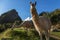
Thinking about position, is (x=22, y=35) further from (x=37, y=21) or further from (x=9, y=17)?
(x=9, y=17)

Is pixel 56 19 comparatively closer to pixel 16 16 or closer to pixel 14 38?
pixel 16 16

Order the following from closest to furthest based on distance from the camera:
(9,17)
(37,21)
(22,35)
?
(37,21), (22,35), (9,17)

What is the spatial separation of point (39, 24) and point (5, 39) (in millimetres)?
7686

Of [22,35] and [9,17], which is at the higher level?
[9,17]

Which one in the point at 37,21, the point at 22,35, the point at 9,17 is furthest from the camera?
the point at 9,17

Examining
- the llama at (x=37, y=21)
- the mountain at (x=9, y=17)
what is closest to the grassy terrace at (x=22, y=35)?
the llama at (x=37, y=21)

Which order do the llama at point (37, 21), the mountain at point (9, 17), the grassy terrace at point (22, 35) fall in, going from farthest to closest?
1. the mountain at point (9, 17)
2. the grassy terrace at point (22, 35)
3. the llama at point (37, 21)

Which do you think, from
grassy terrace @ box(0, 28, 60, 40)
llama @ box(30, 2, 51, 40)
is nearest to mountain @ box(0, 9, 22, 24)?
grassy terrace @ box(0, 28, 60, 40)

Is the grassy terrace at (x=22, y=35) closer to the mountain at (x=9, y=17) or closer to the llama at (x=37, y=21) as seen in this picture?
the llama at (x=37, y=21)

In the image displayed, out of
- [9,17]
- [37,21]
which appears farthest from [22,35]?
Answer: [9,17]

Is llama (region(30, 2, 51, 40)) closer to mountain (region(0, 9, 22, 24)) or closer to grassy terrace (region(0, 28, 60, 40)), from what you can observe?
grassy terrace (region(0, 28, 60, 40))

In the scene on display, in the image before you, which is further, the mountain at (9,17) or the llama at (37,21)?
the mountain at (9,17)

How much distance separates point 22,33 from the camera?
17891 millimetres

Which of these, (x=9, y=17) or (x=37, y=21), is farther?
(x=9, y=17)
